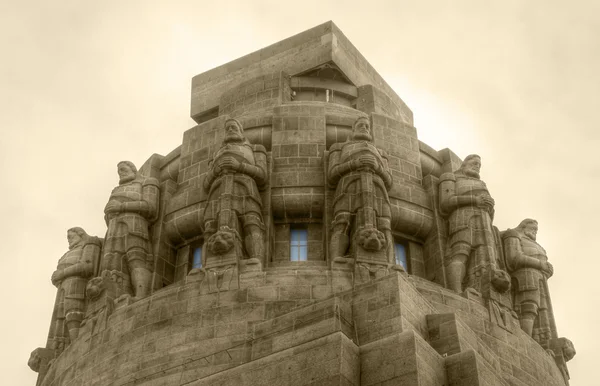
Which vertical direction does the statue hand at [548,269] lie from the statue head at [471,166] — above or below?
below

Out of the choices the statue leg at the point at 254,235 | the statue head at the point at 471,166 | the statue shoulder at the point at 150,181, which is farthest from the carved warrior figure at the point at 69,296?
the statue head at the point at 471,166

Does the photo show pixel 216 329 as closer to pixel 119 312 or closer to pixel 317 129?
pixel 119 312

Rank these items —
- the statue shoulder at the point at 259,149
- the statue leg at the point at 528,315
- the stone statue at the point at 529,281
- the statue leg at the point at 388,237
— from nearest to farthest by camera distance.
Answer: the statue leg at the point at 388,237 < the statue leg at the point at 528,315 < the stone statue at the point at 529,281 < the statue shoulder at the point at 259,149

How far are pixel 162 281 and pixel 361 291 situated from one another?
10.7 meters

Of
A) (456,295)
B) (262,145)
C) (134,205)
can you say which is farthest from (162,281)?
(456,295)

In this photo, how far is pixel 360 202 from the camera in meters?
36.6

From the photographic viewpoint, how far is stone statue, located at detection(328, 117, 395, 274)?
3519 cm

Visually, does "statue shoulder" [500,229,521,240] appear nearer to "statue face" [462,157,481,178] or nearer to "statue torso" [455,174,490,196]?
"statue torso" [455,174,490,196]

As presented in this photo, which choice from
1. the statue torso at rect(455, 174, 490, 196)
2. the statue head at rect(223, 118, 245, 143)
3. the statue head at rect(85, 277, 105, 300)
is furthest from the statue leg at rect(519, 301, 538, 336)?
the statue head at rect(85, 277, 105, 300)

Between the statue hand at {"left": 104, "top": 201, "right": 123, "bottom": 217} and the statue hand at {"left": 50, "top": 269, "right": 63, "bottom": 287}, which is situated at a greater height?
the statue hand at {"left": 104, "top": 201, "right": 123, "bottom": 217}

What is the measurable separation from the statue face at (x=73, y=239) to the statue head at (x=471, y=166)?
14.0 m

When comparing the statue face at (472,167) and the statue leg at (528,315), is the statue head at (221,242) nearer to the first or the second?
the statue face at (472,167)

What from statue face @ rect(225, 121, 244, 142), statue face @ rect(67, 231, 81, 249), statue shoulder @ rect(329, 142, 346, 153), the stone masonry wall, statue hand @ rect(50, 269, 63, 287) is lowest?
the stone masonry wall

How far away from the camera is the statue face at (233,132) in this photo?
128 ft
